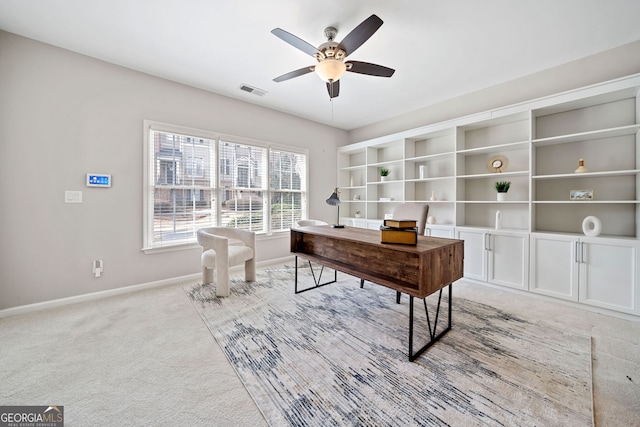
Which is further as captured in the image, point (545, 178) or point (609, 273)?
point (545, 178)

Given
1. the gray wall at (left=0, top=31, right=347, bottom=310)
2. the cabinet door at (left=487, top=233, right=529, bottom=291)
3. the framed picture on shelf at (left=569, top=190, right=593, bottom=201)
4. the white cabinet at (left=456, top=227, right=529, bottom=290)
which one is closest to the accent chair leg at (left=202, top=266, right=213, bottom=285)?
the gray wall at (left=0, top=31, right=347, bottom=310)

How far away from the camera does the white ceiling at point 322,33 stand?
2045 millimetres

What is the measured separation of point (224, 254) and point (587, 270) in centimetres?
399

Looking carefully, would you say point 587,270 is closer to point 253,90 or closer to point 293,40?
point 293,40

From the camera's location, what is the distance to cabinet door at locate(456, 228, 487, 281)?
327 cm

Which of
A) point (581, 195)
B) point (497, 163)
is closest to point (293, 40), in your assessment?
point (497, 163)

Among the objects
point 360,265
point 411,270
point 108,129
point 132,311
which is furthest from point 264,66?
point 132,311

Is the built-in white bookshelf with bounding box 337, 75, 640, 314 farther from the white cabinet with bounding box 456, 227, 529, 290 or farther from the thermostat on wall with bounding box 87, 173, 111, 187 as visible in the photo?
the thermostat on wall with bounding box 87, 173, 111, 187

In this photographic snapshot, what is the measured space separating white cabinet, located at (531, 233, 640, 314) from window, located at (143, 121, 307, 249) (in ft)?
12.1

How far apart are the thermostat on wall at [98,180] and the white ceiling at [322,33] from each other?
4.50ft

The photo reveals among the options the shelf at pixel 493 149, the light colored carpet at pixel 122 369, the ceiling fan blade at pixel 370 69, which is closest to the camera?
the light colored carpet at pixel 122 369

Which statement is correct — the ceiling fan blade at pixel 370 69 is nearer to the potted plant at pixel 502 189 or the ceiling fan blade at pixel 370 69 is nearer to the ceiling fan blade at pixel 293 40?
the ceiling fan blade at pixel 293 40

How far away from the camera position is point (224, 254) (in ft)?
9.34

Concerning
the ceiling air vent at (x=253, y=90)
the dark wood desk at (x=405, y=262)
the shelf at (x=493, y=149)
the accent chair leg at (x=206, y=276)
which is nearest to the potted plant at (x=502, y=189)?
the shelf at (x=493, y=149)
